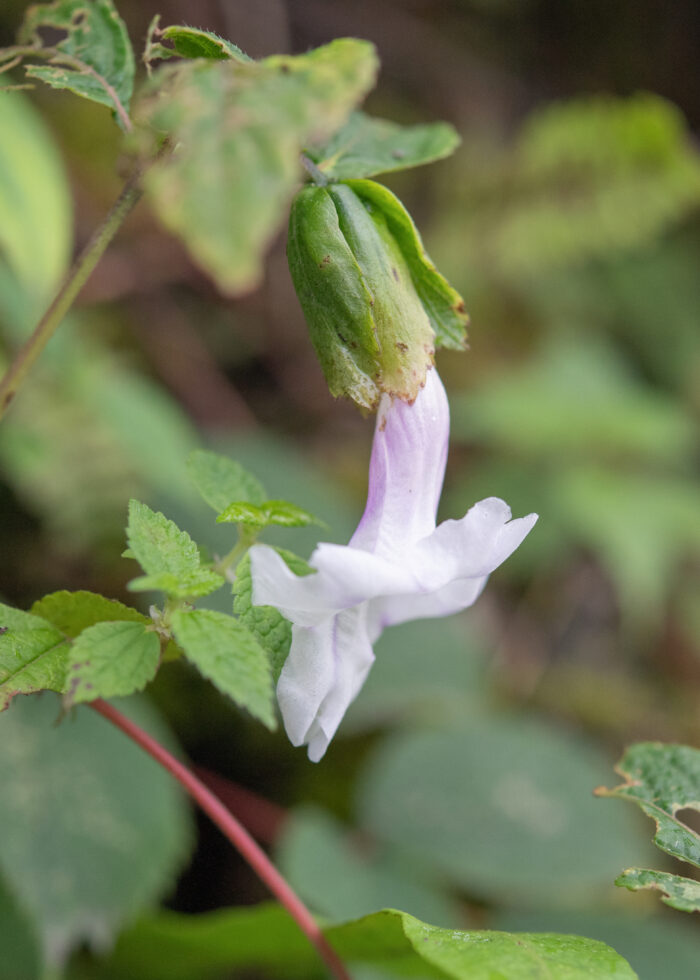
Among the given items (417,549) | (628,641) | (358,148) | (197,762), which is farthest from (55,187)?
(628,641)

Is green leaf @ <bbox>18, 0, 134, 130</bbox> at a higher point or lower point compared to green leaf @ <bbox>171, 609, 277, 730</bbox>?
higher

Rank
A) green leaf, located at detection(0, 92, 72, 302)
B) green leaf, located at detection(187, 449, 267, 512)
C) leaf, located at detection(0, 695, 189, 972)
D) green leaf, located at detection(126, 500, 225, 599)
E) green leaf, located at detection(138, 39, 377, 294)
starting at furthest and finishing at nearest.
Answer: green leaf, located at detection(0, 92, 72, 302)
leaf, located at detection(0, 695, 189, 972)
green leaf, located at detection(187, 449, 267, 512)
green leaf, located at detection(126, 500, 225, 599)
green leaf, located at detection(138, 39, 377, 294)

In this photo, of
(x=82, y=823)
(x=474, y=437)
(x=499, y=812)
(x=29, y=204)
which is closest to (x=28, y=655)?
(x=82, y=823)

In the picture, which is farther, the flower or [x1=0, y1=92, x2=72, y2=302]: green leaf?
[x1=0, y1=92, x2=72, y2=302]: green leaf

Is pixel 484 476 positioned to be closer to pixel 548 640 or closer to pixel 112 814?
pixel 548 640

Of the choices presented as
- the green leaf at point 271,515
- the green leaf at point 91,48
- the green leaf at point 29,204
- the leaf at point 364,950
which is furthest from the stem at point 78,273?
the green leaf at point 29,204

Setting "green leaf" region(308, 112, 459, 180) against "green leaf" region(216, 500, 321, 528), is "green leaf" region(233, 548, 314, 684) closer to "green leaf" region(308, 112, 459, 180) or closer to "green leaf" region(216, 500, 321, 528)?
"green leaf" region(216, 500, 321, 528)

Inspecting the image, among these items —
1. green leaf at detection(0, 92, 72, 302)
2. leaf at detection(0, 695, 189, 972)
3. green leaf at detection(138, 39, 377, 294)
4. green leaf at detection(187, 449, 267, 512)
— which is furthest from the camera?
green leaf at detection(0, 92, 72, 302)

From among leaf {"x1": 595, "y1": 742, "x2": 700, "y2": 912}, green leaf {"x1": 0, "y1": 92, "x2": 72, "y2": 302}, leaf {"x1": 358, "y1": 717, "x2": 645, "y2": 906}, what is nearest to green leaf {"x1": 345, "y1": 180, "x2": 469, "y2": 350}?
leaf {"x1": 595, "y1": 742, "x2": 700, "y2": 912}
